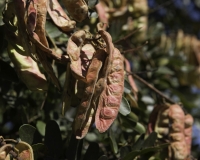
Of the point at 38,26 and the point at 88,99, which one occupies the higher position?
the point at 38,26

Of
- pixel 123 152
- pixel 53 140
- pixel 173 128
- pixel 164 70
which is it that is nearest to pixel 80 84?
pixel 53 140

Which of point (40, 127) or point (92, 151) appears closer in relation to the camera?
point (92, 151)

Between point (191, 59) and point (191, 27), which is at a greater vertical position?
point (191, 59)

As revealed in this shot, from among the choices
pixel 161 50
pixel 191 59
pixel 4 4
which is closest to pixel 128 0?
pixel 161 50

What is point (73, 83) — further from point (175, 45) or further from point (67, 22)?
point (175, 45)

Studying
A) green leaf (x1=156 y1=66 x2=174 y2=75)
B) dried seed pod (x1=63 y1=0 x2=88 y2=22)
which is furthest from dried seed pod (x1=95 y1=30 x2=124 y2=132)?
green leaf (x1=156 y1=66 x2=174 y2=75)

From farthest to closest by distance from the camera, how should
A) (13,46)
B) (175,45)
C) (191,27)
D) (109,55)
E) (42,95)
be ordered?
(191,27) → (175,45) → (42,95) → (13,46) → (109,55)

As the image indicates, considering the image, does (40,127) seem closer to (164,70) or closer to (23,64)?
(23,64)

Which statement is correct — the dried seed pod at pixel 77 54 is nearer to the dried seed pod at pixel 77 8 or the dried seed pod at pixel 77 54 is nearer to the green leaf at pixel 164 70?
the dried seed pod at pixel 77 8
